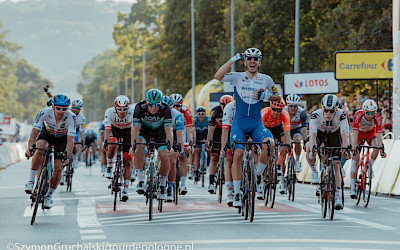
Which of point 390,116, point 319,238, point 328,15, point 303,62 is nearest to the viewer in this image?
point 319,238

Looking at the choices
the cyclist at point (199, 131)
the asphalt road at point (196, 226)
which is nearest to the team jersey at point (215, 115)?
the asphalt road at point (196, 226)

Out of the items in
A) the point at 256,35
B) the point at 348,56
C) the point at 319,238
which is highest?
the point at 256,35

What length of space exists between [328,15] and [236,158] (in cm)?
3134

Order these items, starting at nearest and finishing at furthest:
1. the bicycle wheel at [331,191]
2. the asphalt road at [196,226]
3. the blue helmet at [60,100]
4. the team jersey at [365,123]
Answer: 1. the asphalt road at [196,226]
2. the bicycle wheel at [331,191]
3. the blue helmet at [60,100]
4. the team jersey at [365,123]

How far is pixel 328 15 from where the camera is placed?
141 feet

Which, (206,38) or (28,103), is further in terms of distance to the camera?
(28,103)

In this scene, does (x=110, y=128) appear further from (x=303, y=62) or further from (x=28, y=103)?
(x=28, y=103)

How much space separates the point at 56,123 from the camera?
1381 cm

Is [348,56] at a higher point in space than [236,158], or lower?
higher

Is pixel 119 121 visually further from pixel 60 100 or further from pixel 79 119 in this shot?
pixel 79 119

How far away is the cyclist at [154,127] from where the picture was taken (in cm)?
1325

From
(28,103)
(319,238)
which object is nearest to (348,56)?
(319,238)

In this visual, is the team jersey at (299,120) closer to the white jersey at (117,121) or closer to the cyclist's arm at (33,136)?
the white jersey at (117,121)

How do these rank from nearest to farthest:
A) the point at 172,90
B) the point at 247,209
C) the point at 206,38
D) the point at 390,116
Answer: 1. the point at 247,209
2. the point at 390,116
3. the point at 206,38
4. the point at 172,90
